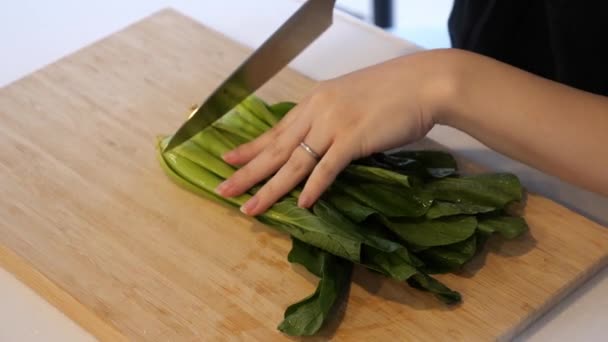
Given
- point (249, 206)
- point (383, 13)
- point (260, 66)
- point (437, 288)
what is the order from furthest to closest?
point (383, 13), point (260, 66), point (249, 206), point (437, 288)

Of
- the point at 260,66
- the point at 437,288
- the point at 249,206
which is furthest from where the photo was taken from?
the point at 260,66

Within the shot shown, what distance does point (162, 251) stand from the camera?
1395 millimetres

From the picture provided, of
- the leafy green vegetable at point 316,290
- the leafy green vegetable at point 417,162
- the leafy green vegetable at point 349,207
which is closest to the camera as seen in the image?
the leafy green vegetable at point 316,290

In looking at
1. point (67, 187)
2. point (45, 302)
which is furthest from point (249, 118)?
point (45, 302)

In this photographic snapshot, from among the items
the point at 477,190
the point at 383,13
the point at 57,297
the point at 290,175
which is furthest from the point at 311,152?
the point at 383,13

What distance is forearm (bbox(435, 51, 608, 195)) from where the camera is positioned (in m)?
1.37

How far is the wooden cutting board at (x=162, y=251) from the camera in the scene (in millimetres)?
1301

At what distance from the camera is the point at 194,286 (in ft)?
4.41

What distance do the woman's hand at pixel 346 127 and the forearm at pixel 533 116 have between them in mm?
43

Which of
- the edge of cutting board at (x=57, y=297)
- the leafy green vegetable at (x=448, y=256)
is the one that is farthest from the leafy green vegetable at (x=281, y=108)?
the edge of cutting board at (x=57, y=297)

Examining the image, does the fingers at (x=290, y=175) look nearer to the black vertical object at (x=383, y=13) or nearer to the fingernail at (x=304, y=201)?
the fingernail at (x=304, y=201)

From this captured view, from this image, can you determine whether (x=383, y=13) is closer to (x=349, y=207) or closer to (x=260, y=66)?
→ (x=260, y=66)

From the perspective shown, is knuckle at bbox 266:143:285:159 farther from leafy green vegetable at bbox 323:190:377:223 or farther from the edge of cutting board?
the edge of cutting board

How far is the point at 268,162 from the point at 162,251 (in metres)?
0.22
